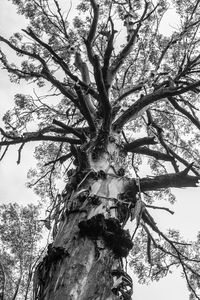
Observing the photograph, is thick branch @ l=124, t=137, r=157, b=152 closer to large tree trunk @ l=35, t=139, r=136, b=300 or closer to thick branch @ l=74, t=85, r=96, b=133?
thick branch @ l=74, t=85, r=96, b=133

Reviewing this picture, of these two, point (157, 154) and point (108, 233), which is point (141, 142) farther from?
point (108, 233)

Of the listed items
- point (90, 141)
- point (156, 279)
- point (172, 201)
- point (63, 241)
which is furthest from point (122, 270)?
point (172, 201)

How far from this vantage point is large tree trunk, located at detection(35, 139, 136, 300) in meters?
2.37

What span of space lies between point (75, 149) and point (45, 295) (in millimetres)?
1780

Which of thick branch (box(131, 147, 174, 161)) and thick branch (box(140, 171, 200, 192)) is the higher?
thick branch (box(131, 147, 174, 161))

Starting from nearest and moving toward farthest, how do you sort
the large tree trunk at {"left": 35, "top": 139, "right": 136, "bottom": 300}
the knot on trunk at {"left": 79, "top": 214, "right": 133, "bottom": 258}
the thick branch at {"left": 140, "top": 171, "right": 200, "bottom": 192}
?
the large tree trunk at {"left": 35, "top": 139, "right": 136, "bottom": 300}, the knot on trunk at {"left": 79, "top": 214, "right": 133, "bottom": 258}, the thick branch at {"left": 140, "top": 171, "right": 200, "bottom": 192}

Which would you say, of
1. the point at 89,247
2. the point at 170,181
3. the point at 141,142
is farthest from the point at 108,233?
the point at 141,142

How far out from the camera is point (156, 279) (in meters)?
6.71

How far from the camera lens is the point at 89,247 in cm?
267

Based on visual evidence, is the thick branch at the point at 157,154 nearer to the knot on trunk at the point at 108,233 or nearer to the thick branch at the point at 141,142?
the thick branch at the point at 141,142

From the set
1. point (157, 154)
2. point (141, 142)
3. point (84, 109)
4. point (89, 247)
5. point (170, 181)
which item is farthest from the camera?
point (157, 154)

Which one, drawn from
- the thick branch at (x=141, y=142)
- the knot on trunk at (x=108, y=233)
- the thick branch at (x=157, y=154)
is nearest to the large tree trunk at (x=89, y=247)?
the knot on trunk at (x=108, y=233)

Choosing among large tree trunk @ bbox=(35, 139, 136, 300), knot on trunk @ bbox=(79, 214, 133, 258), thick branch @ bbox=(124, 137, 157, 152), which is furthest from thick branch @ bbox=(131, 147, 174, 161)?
knot on trunk @ bbox=(79, 214, 133, 258)

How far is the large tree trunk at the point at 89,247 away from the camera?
2373 millimetres
